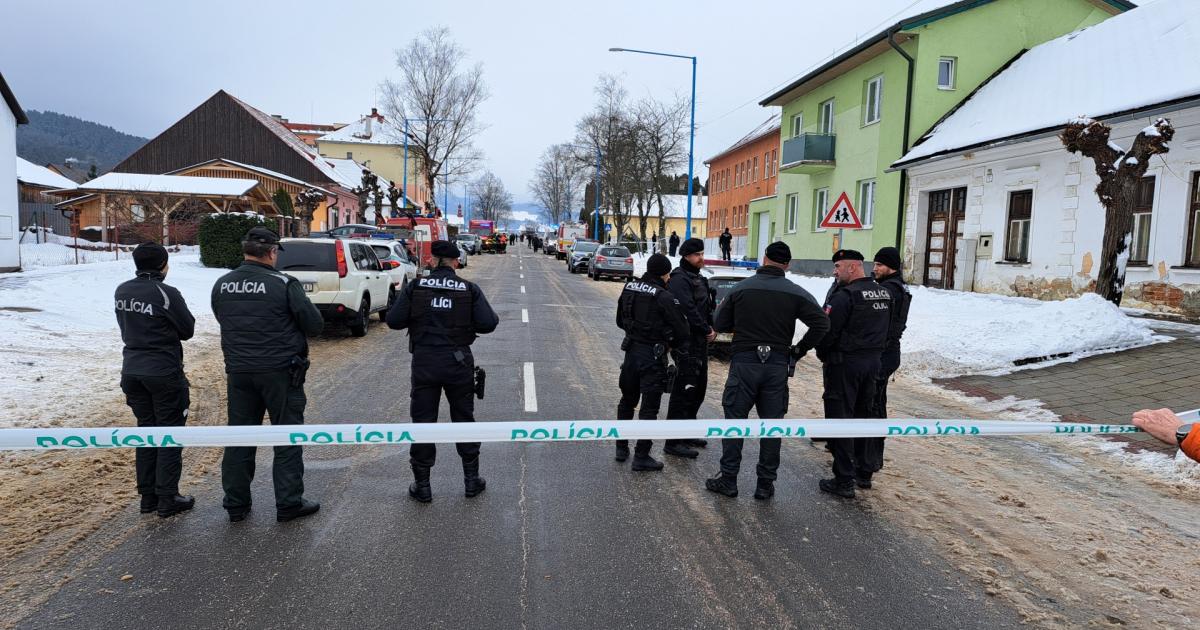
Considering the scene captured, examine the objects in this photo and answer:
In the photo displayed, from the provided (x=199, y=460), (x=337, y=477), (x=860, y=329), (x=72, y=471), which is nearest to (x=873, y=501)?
(x=860, y=329)

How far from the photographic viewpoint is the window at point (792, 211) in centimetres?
3020

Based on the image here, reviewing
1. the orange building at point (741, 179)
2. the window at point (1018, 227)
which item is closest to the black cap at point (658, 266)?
the window at point (1018, 227)

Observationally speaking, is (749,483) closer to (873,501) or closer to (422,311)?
(873,501)

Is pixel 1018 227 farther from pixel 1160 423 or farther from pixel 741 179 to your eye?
pixel 741 179

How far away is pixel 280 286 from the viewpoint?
14.9 ft

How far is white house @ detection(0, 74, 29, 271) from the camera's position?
56.3ft

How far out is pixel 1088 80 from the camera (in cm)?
1683

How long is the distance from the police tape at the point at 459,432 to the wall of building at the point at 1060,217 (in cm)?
1204

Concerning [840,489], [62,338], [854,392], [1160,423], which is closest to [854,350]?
[854,392]

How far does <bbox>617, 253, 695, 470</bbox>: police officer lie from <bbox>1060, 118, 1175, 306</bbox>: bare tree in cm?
928

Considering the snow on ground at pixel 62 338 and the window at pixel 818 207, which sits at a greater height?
the window at pixel 818 207

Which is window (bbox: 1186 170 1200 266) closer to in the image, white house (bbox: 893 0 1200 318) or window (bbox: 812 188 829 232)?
white house (bbox: 893 0 1200 318)

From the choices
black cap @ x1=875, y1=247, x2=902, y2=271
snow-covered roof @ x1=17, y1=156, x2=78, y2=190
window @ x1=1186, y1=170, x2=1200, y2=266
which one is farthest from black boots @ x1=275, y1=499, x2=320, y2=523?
snow-covered roof @ x1=17, y1=156, x2=78, y2=190

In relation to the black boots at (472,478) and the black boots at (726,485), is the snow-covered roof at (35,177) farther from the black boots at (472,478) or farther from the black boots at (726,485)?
the black boots at (726,485)
